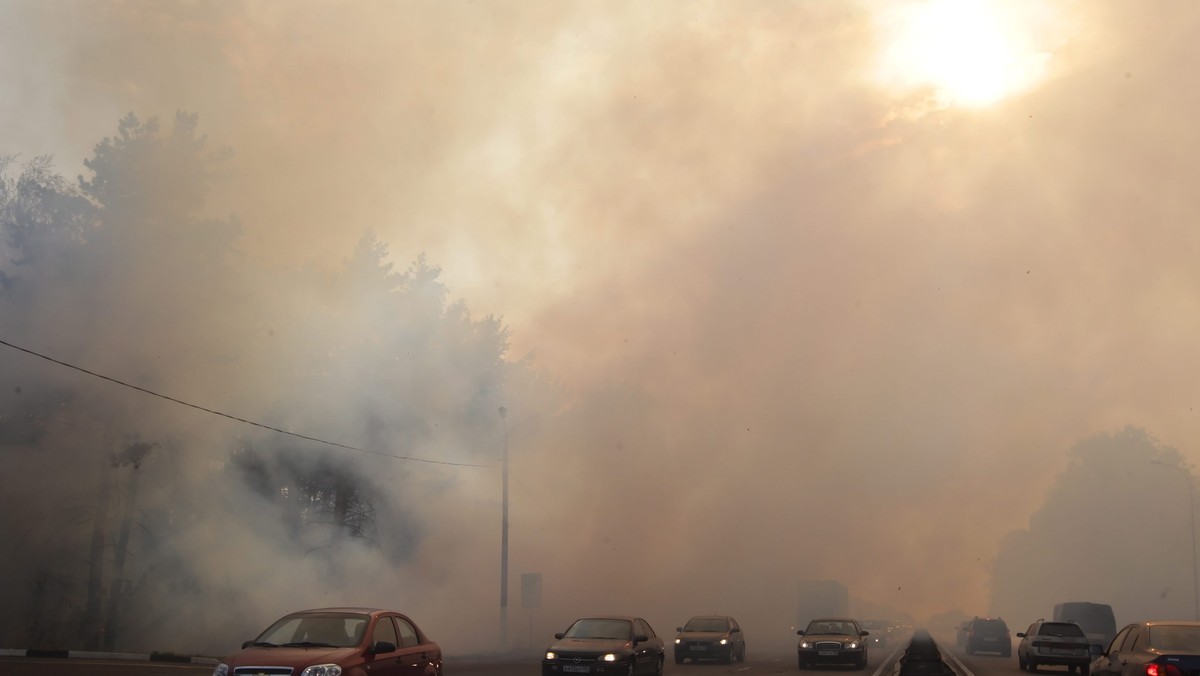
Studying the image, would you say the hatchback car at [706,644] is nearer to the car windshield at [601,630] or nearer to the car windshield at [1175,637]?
the car windshield at [601,630]

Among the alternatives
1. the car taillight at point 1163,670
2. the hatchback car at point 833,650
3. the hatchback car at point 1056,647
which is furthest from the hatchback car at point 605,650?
the hatchback car at point 1056,647

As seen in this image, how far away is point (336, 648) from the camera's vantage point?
507 inches

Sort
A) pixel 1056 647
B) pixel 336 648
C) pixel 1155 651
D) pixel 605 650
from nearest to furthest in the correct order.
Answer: pixel 336 648, pixel 1155 651, pixel 605 650, pixel 1056 647

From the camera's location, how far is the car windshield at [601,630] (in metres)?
21.6

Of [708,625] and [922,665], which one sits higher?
[708,625]

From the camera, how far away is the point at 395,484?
43.6 metres

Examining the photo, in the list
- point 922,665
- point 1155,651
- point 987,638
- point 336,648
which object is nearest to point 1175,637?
point 1155,651

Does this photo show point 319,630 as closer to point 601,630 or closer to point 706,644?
point 601,630

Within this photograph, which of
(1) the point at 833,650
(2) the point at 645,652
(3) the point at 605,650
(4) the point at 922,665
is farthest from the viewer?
(4) the point at 922,665

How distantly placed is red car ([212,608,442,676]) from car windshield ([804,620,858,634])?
56.3 ft

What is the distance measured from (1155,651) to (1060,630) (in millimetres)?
16783

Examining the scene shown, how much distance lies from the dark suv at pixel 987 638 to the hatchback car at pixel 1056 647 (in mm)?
13700

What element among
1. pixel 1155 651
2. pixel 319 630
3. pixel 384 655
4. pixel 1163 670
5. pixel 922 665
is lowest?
pixel 922 665

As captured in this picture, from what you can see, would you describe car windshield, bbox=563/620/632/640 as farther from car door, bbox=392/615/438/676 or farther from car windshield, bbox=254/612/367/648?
car windshield, bbox=254/612/367/648
